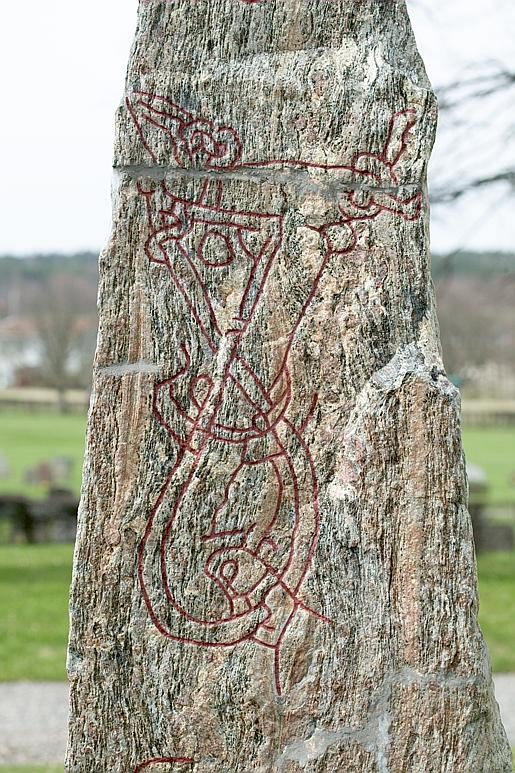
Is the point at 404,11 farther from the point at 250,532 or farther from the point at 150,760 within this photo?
the point at 150,760

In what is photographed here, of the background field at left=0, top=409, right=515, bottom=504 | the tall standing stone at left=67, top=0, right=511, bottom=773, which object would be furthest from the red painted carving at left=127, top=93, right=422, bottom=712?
the background field at left=0, top=409, right=515, bottom=504

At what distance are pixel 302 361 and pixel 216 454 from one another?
0.37m

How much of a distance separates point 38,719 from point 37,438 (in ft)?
81.8

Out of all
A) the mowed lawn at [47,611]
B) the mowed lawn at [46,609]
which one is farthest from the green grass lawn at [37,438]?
the mowed lawn at [47,611]

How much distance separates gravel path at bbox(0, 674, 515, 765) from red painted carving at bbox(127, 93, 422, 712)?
3.50 m

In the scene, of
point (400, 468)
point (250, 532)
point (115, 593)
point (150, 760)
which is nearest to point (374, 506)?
point (400, 468)

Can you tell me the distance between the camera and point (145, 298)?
284 centimetres

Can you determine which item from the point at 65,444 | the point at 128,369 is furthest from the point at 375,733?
the point at 65,444

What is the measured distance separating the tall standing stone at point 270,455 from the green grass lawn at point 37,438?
18665 mm

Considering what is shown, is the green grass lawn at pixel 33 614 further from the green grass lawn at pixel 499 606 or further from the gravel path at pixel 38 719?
the green grass lawn at pixel 499 606

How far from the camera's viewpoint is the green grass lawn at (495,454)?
23219 mm

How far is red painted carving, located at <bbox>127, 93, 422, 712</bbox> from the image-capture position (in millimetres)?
2840

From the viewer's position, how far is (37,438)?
30891 millimetres

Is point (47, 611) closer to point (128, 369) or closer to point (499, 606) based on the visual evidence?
point (499, 606)
